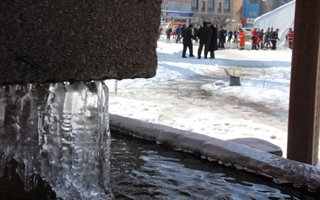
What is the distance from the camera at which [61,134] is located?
210 cm

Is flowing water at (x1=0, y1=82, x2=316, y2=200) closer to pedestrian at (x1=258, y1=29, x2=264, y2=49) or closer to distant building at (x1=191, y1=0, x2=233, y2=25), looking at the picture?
pedestrian at (x1=258, y1=29, x2=264, y2=49)

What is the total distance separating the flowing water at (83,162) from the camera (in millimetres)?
1838

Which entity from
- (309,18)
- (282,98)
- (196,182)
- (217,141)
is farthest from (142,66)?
(282,98)

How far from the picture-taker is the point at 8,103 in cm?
195

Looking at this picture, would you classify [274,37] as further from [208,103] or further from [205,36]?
[208,103]

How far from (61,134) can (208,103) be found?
7392mm

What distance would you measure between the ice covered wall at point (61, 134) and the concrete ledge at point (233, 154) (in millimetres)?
1046

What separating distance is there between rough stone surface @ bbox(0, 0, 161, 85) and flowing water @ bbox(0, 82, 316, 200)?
0.73 feet

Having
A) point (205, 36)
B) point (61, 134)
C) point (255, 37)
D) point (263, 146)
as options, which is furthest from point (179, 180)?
point (255, 37)

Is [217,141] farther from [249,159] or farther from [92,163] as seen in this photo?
[92,163]

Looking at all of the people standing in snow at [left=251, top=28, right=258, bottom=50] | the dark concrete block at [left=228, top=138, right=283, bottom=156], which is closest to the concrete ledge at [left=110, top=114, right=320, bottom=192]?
the dark concrete block at [left=228, top=138, right=283, bottom=156]

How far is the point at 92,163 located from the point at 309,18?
9.43ft

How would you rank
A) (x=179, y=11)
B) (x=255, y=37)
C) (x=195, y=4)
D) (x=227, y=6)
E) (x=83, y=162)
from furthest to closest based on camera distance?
(x=227, y=6), (x=195, y=4), (x=179, y=11), (x=255, y=37), (x=83, y=162)

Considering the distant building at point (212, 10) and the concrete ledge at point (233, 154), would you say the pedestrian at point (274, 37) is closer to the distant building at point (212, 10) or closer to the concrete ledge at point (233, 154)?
the concrete ledge at point (233, 154)
